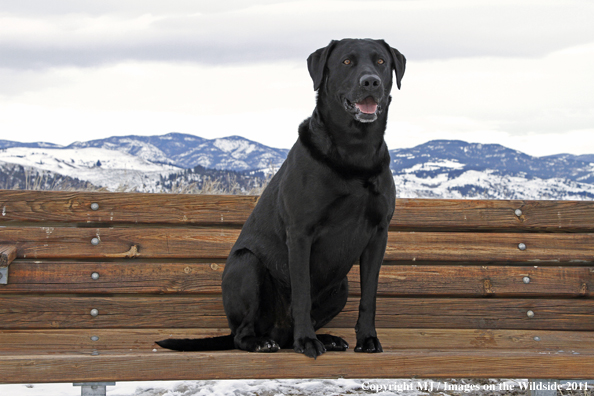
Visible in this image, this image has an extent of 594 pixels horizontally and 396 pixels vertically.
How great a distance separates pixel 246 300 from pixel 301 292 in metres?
0.28

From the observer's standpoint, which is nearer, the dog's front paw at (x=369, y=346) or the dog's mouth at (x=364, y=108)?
the dog's mouth at (x=364, y=108)

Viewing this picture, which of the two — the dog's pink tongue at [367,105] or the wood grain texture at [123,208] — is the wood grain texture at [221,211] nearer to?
the wood grain texture at [123,208]

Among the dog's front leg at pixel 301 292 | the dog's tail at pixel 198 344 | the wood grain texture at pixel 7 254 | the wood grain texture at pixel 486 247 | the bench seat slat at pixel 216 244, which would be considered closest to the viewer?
the dog's front leg at pixel 301 292

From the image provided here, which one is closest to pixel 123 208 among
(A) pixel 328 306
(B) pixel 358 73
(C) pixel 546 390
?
(A) pixel 328 306

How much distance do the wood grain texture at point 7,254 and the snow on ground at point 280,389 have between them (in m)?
0.77

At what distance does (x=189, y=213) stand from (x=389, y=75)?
1.44 metres

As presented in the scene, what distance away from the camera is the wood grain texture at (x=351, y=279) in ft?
9.66

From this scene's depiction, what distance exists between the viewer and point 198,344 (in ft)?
7.54

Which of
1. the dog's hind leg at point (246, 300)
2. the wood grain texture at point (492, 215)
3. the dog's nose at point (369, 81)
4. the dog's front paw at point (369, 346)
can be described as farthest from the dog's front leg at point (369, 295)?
the wood grain texture at point (492, 215)

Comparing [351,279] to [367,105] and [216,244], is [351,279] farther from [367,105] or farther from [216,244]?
[367,105]

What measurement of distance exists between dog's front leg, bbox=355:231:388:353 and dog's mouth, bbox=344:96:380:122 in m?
0.49

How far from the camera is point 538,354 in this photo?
2.16 m

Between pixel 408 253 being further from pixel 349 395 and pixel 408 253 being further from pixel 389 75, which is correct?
pixel 389 75

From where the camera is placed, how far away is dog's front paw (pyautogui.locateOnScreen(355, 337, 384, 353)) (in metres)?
2.14
